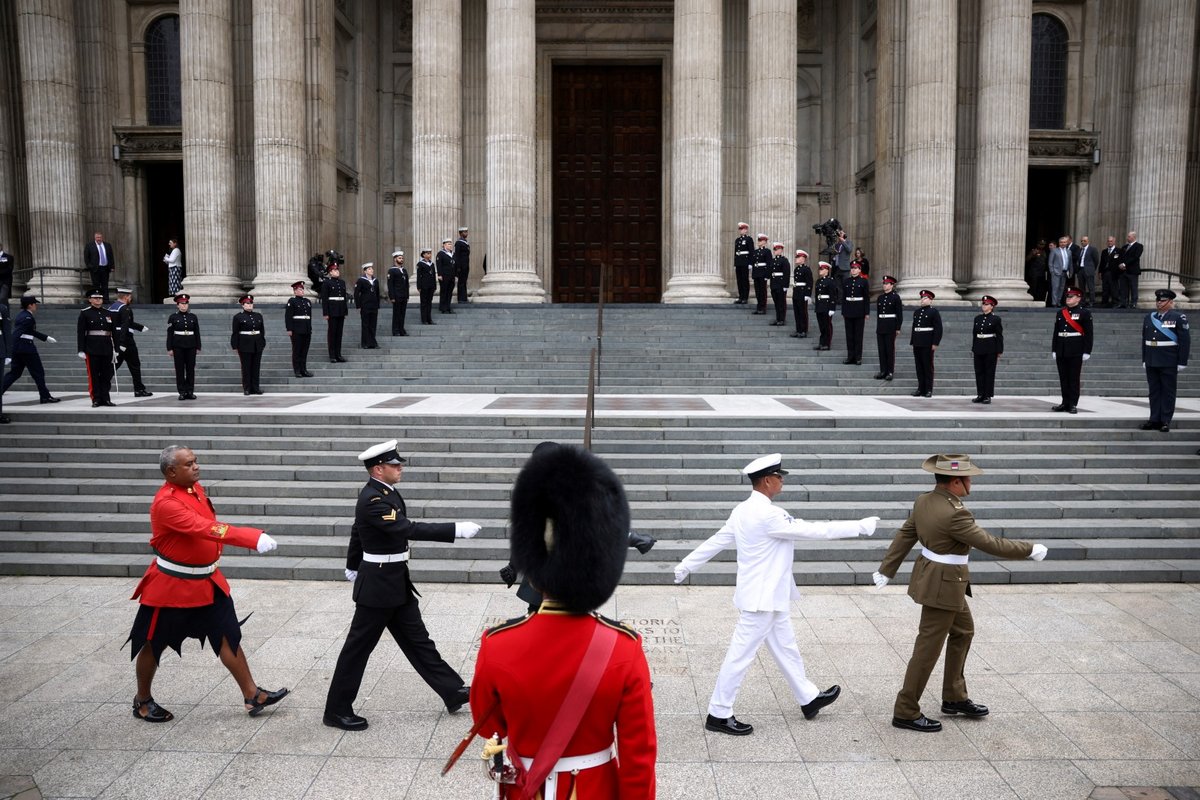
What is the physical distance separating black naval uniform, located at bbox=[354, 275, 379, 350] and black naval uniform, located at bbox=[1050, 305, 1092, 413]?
12.4 metres

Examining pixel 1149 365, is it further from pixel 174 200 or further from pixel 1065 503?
pixel 174 200

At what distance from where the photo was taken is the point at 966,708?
581cm

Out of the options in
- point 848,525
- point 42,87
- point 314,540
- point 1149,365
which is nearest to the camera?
point 848,525

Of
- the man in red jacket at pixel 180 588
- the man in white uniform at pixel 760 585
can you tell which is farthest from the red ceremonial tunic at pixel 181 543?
the man in white uniform at pixel 760 585

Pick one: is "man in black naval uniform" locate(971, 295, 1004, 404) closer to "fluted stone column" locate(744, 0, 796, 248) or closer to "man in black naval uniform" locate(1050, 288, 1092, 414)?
"man in black naval uniform" locate(1050, 288, 1092, 414)

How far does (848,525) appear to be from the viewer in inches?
211

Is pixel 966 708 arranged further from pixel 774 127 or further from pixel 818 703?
pixel 774 127

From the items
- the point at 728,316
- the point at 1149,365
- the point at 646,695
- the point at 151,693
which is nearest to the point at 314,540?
the point at 151,693

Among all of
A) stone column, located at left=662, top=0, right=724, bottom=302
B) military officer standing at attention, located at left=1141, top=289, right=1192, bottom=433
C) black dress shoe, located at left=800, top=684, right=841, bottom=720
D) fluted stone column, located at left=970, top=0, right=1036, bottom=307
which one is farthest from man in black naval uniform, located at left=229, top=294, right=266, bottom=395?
fluted stone column, located at left=970, top=0, right=1036, bottom=307

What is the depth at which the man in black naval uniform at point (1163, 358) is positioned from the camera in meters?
12.2

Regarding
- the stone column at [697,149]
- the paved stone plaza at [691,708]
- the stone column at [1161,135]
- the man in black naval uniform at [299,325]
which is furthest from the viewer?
the stone column at [1161,135]

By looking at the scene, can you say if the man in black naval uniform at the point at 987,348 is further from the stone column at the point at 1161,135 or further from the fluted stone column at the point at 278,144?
the fluted stone column at the point at 278,144

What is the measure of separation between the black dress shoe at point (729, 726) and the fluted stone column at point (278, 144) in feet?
63.1

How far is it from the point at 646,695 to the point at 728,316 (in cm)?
1850
